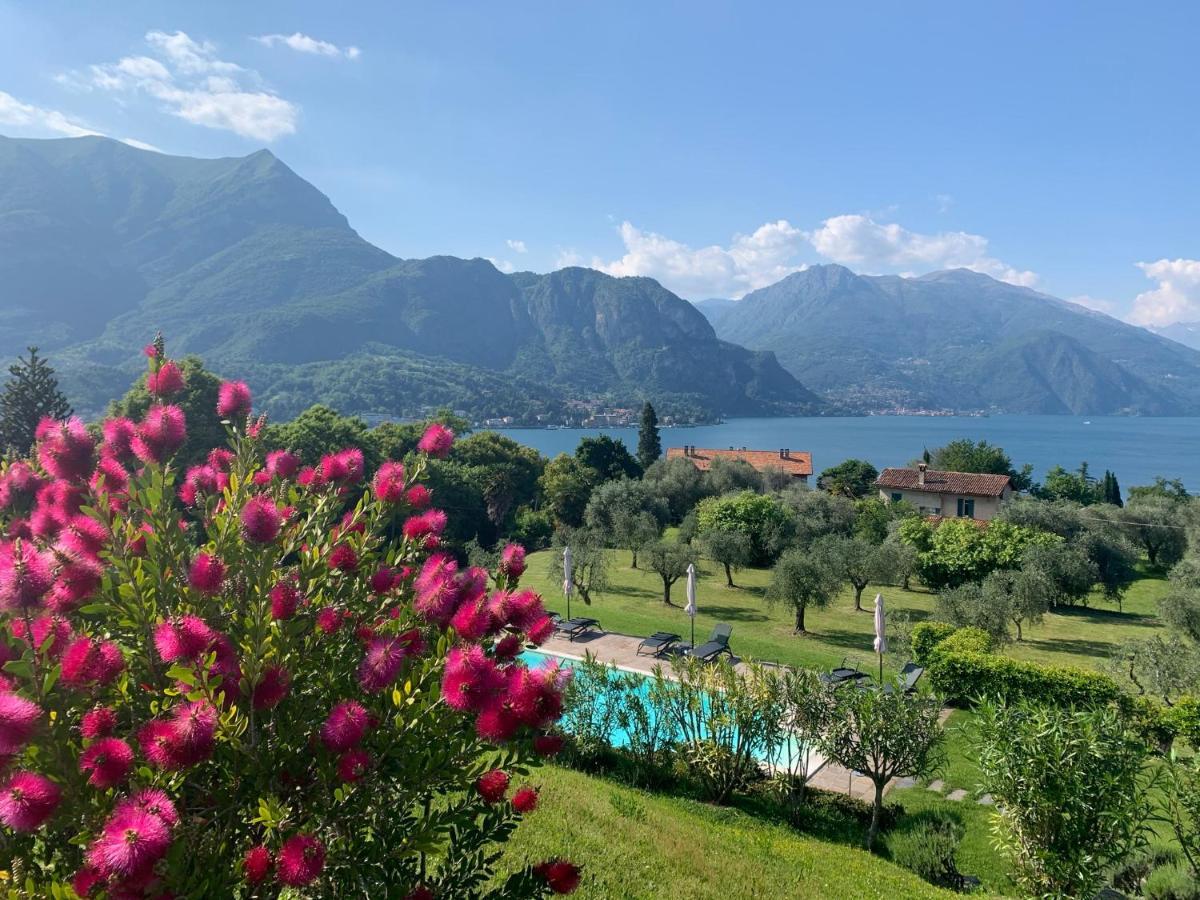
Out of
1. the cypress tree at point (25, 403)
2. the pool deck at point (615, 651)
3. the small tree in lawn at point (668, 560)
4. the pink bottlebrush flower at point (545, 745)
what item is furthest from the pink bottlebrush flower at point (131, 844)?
the cypress tree at point (25, 403)

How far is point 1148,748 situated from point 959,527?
25021mm

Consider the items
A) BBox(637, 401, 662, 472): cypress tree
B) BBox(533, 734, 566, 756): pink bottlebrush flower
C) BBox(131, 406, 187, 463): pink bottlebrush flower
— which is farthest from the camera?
BBox(637, 401, 662, 472): cypress tree

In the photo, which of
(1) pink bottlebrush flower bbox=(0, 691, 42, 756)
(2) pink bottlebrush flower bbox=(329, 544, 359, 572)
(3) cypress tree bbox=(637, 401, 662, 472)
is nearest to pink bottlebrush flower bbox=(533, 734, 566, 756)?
(2) pink bottlebrush flower bbox=(329, 544, 359, 572)

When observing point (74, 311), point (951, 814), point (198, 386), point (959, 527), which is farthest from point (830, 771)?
point (74, 311)

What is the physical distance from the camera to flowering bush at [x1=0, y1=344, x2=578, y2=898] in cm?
186

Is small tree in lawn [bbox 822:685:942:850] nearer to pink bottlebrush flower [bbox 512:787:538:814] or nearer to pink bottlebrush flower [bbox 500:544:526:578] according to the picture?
pink bottlebrush flower [bbox 512:787:538:814]

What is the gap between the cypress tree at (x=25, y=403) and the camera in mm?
28406

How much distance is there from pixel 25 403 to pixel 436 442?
35.2 meters

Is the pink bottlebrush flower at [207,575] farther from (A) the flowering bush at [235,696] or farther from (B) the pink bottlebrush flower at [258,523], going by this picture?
(B) the pink bottlebrush flower at [258,523]

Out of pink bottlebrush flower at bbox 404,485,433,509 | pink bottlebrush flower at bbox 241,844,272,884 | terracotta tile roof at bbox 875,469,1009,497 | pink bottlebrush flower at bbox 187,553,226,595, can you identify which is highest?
pink bottlebrush flower at bbox 404,485,433,509

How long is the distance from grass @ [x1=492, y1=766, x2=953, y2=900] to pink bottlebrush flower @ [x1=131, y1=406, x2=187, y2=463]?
4905 millimetres

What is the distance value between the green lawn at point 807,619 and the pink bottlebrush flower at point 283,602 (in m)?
16.0

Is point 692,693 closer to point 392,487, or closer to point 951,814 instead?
point 951,814

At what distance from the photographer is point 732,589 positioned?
28562mm
